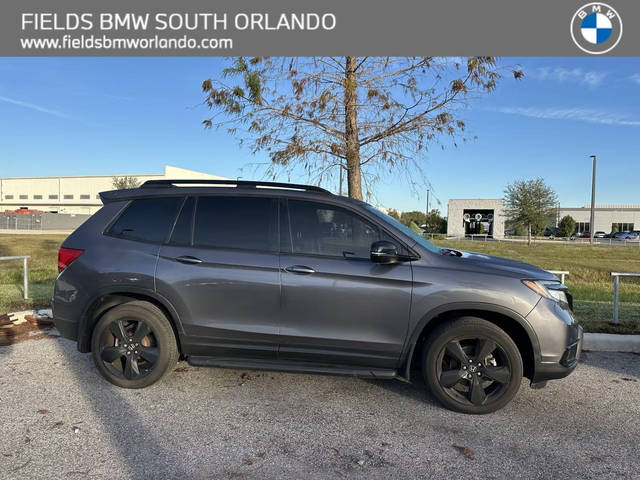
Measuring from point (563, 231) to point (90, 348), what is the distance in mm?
67557

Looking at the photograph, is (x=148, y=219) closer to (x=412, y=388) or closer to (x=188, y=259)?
(x=188, y=259)

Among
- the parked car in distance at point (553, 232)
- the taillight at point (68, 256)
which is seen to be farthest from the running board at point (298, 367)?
the parked car in distance at point (553, 232)

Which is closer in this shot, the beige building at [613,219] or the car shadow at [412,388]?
the car shadow at [412,388]

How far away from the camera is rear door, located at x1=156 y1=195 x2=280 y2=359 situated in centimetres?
369

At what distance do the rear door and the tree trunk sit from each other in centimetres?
398

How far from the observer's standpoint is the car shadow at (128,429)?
8.81 feet

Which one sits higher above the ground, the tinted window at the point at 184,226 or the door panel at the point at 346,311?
the tinted window at the point at 184,226

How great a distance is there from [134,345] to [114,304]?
0.43m

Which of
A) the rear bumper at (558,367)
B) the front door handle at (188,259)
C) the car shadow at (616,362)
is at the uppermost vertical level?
the front door handle at (188,259)

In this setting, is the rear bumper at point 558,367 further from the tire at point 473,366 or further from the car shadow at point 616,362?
the car shadow at point 616,362

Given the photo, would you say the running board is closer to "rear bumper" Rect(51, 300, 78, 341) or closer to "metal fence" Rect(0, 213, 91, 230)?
"rear bumper" Rect(51, 300, 78, 341)

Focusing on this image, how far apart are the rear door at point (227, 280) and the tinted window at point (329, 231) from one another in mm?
208

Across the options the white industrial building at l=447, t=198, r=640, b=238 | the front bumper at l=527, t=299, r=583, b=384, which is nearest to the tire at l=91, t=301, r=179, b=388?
the front bumper at l=527, t=299, r=583, b=384

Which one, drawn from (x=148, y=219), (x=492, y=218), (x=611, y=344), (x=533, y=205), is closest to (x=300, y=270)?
(x=148, y=219)
